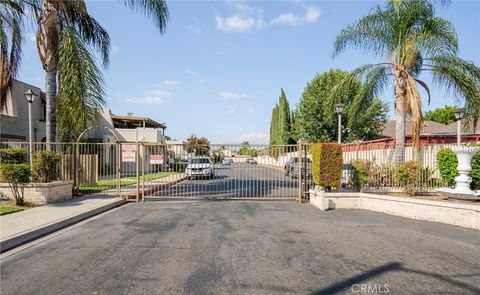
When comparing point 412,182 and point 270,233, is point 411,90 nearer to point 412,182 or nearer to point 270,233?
point 412,182

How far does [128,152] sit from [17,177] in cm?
363

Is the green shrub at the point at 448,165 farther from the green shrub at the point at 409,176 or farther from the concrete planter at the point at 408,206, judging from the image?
the concrete planter at the point at 408,206

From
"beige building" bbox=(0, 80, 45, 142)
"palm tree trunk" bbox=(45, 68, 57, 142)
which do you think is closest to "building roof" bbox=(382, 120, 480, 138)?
"palm tree trunk" bbox=(45, 68, 57, 142)

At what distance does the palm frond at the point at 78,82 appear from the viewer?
37.0 ft

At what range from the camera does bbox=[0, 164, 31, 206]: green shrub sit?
9.98 meters

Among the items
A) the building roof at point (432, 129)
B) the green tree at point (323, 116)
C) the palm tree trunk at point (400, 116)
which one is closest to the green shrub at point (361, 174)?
the palm tree trunk at point (400, 116)

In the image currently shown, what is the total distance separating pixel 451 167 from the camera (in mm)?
10320

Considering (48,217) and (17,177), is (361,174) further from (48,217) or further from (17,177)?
(17,177)

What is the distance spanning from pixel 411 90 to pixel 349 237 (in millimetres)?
8062

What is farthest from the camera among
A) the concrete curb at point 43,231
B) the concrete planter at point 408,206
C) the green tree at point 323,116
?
the green tree at point 323,116

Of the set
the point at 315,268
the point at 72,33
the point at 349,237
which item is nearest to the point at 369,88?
the point at 349,237

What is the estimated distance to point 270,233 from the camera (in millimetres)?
7262

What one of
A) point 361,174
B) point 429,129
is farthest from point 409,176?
point 429,129

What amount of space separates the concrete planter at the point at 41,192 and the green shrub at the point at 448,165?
42.4 ft
